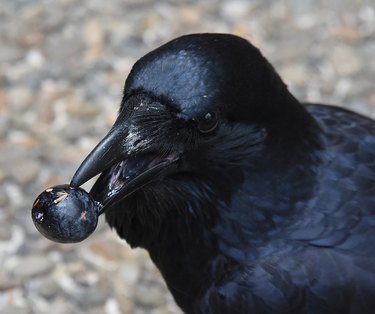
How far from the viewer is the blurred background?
11.2 feet

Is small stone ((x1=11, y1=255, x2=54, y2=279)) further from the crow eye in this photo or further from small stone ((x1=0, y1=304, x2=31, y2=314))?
the crow eye

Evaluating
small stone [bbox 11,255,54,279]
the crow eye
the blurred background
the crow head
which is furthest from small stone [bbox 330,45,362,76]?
the crow eye

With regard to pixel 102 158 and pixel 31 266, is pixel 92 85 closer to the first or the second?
pixel 31 266

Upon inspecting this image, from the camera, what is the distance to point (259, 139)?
2.37 m

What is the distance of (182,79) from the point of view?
7.22 ft

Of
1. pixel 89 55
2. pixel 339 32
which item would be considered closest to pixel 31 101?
pixel 89 55

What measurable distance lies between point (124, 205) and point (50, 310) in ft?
3.01

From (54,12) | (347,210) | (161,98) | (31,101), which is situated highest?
(54,12)

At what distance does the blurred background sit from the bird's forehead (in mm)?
1331

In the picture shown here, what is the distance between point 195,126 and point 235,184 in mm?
260

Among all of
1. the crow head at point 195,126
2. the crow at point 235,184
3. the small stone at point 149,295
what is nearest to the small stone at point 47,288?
the small stone at point 149,295

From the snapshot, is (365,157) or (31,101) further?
(31,101)

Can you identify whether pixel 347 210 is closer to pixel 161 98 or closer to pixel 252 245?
pixel 252 245

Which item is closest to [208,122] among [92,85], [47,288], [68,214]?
[68,214]
